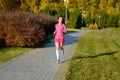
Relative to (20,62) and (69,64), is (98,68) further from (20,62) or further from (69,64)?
(20,62)

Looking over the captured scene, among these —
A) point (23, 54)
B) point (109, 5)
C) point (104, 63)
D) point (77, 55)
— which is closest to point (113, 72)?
point (104, 63)

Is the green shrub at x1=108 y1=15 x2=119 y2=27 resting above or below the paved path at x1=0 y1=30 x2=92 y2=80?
below

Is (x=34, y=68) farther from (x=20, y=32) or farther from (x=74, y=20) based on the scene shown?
(x=74, y=20)

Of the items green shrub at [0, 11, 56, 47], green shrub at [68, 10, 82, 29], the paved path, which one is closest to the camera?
the paved path

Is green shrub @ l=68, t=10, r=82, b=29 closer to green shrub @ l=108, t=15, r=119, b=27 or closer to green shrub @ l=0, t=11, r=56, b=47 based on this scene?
green shrub @ l=108, t=15, r=119, b=27

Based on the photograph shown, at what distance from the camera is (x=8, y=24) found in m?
19.8

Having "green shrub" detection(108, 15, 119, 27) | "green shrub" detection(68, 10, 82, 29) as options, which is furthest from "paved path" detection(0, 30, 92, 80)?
"green shrub" detection(108, 15, 119, 27)

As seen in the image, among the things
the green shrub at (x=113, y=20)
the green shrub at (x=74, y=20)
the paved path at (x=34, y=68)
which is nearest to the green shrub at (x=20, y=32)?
the paved path at (x=34, y=68)

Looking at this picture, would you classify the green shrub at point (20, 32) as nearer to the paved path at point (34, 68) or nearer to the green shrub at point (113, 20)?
the paved path at point (34, 68)

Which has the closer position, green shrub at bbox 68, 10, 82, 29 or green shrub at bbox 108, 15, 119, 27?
green shrub at bbox 68, 10, 82, 29

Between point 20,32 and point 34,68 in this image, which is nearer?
point 34,68

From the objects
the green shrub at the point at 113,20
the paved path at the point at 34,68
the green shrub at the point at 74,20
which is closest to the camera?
the paved path at the point at 34,68

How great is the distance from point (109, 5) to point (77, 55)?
6906 cm

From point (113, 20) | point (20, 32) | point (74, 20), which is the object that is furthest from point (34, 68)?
point (113, 20)
